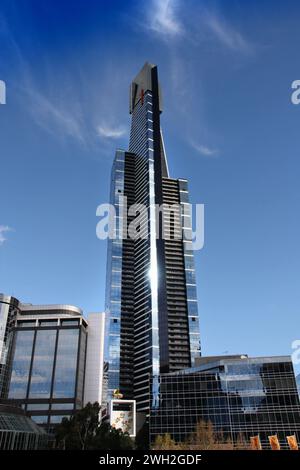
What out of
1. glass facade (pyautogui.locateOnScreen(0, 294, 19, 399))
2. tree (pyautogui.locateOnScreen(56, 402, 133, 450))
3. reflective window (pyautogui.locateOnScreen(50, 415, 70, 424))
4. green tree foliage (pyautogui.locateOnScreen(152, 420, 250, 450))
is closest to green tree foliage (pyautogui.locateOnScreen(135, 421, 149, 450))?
reflective window (pyautogui.locateOnScreen(50, 415, 70, 424))

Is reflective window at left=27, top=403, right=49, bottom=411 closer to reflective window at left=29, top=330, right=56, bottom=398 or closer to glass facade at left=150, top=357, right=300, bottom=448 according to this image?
reflective window at left=29, top=330, right=56, bottom=398

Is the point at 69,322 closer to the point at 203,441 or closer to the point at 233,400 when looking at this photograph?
the point at 233,400

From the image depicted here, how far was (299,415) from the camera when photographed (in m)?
86.9

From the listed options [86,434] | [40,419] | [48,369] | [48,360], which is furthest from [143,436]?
[86,434]

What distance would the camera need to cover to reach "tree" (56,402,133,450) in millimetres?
61594

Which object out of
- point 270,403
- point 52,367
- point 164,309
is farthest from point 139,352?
point 270,403

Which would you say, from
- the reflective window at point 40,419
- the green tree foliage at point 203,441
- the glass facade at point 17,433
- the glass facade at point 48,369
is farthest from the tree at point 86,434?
the glass facade at point 48,369

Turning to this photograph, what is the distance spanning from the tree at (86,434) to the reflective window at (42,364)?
8252 centimetres

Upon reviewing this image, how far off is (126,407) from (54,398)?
3463cm

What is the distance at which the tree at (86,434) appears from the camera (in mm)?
61594

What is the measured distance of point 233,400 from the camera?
305 ft

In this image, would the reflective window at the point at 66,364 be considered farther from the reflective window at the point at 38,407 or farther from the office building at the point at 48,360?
the reflective window at the point at 38,407

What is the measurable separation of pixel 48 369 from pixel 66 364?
685 cm

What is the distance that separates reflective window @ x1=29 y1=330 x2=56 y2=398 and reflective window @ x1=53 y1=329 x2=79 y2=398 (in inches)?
103
